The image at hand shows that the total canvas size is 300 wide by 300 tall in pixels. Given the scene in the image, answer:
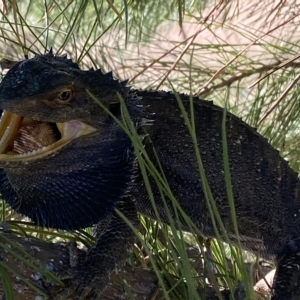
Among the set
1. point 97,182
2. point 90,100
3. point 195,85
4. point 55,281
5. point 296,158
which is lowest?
point 55,281

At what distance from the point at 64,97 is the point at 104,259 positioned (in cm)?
29

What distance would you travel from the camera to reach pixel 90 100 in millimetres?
1215

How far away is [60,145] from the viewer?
116 centimetres

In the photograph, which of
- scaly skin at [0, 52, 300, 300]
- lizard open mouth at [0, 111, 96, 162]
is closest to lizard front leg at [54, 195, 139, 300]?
scaly skin at [0, 52, 300, 300]

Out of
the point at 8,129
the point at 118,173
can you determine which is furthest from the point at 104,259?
the point at 8,129

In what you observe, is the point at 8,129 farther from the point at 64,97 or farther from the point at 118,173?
the point at 118,173

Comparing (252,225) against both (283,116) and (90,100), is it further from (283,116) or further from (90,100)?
(283,116)

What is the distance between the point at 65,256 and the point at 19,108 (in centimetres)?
26

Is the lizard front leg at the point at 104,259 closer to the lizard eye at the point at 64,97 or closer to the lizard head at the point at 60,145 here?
the lizard head at the point at 60,145

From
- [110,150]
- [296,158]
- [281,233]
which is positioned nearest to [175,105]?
[110,150]

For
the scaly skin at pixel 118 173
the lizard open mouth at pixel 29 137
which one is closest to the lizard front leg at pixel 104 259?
the scaly skin at pixel 118 173

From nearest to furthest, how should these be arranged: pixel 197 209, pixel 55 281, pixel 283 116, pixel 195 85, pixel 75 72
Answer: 1. pixel 55 281
2. pixel 75 72
3. pixel 197 209
4. pixel 283 116
5. pixel 195 85

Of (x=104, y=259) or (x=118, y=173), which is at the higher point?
(x=118, y=173)

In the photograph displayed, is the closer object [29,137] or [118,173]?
[29,137]
